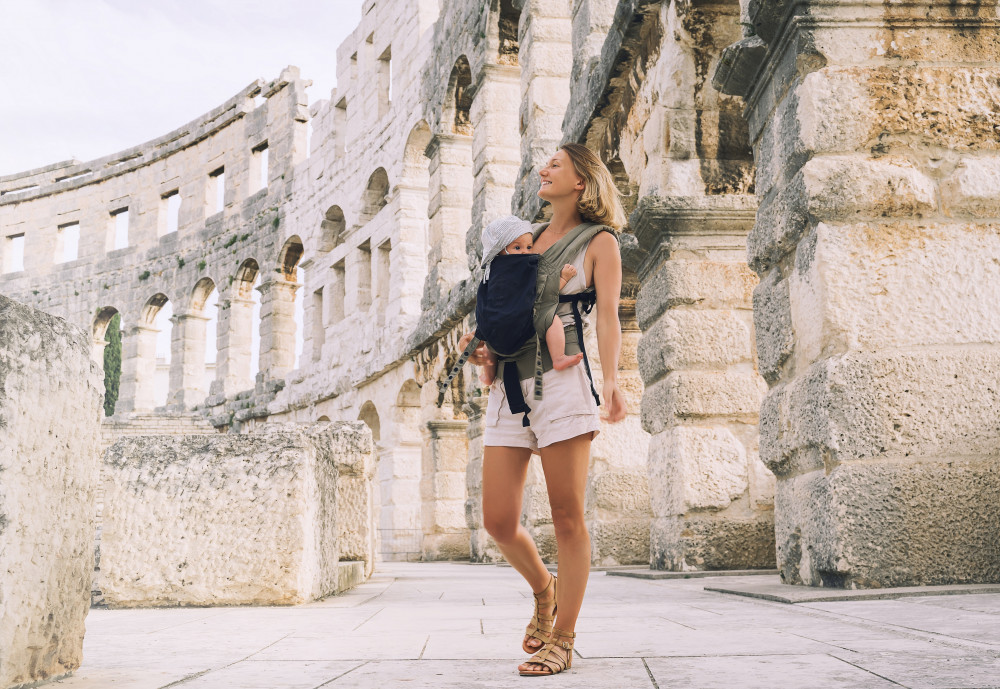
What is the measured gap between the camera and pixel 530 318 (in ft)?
8.06

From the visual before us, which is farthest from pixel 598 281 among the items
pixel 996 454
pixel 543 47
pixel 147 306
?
pixel 147 306

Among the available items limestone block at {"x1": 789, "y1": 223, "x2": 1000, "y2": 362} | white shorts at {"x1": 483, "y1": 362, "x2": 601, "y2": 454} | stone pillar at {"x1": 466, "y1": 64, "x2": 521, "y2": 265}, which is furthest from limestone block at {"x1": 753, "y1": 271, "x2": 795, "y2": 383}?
stone pillar at {"x1": 466, "y1": 64, "x2": 521, "y2": 265}

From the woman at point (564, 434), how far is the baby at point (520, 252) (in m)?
0.03

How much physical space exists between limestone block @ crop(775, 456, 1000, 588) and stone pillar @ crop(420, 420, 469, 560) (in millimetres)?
9557

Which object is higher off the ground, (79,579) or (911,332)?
(911,332)

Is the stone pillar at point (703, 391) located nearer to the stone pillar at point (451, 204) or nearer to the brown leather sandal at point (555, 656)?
the brown leather sandal at point (555, 656)

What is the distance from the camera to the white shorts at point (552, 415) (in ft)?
7.86

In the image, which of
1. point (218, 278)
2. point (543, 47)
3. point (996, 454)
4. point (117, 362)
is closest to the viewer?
point (996, 454)

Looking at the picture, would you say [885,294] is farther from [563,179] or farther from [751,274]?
[751,274]

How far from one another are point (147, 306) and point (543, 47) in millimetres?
16861

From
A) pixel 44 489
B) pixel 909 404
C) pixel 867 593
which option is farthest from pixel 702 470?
pixel 44 489

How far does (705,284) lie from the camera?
5.97 metres

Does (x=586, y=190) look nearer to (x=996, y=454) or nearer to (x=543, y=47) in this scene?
(x=996, y=454)

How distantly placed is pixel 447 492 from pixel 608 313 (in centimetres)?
1064
